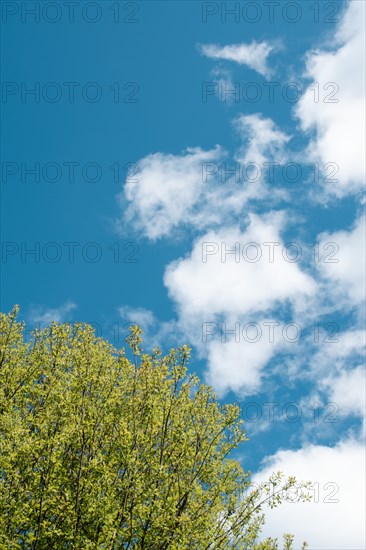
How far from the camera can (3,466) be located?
1739 centimetres

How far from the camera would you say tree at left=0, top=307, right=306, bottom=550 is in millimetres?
16938

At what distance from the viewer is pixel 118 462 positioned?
58.6 feet

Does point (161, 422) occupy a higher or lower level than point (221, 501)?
higher

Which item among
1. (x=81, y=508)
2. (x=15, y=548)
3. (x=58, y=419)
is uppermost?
(x=58, y=419)

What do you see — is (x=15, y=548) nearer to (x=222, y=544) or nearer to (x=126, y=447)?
(x=126, y=447)

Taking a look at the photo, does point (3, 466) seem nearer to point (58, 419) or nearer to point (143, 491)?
point (58, 419)

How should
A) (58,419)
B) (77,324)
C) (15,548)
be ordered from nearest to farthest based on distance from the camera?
1. (15,548)
2. (58,419)
3. (77,324)

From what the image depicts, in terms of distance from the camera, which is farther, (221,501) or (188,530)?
(221,501)

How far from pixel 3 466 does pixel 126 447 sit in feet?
12.6

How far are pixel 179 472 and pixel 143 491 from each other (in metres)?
1.79

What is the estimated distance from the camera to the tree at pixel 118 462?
16938 mm

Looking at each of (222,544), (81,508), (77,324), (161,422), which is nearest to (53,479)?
(81,508)

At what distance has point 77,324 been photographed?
82.0 ft

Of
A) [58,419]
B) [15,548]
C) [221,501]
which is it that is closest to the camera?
[15,548]
